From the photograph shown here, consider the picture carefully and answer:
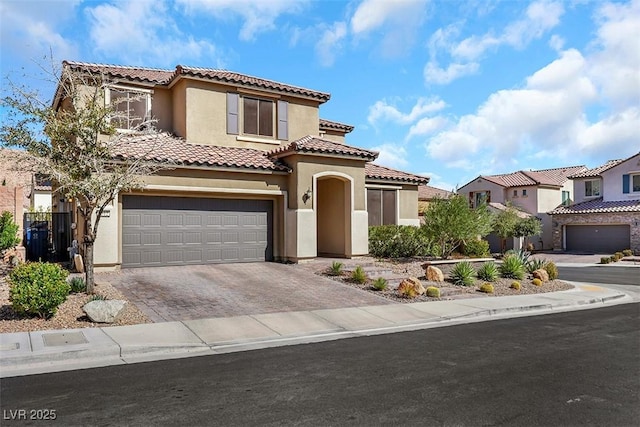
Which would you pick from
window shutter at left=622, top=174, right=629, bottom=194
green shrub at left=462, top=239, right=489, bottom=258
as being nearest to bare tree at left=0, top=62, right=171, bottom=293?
green shrub at left=462, top=239, right=489, bottom=258

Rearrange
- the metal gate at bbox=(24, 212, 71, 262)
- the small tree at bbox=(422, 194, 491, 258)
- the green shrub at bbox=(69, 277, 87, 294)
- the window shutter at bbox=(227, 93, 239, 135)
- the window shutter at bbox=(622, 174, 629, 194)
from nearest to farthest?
the green shrub at bbox=(69, 277, 87, 294) → the metal gate at bbox=(24, 212, 71, 262) → the small tree at bbox=(422, 194, 491, 258) → the window shutter at bbox=(227, 93, 239, 135) → the window shutter at bbox=(622, 174, 629, 194)

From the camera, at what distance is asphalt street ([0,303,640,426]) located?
550cm

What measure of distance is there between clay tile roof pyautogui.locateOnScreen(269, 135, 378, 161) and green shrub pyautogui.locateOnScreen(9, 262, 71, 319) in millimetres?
10048

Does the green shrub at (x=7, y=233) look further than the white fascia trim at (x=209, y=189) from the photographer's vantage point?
Yes

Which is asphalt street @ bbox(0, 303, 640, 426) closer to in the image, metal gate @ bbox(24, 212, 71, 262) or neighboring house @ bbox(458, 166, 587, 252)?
metal gate @ bbox(24, 212, 71, 262)

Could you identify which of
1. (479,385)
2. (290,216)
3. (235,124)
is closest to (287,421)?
(479,385)

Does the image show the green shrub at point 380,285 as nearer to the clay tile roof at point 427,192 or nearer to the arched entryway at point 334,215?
the arched entryway at point 334,215

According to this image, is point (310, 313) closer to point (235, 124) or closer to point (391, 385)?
point (391, 385)

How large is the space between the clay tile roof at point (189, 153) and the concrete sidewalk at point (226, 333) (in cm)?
662

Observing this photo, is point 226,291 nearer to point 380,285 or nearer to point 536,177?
point 380,285

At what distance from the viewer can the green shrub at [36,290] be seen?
971 cm

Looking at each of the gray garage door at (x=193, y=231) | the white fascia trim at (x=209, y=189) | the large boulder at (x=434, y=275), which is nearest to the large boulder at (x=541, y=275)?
the large boulder at (x=434, y=275)

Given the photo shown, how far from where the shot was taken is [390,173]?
24.2 metres

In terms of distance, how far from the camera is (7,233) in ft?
55.6
